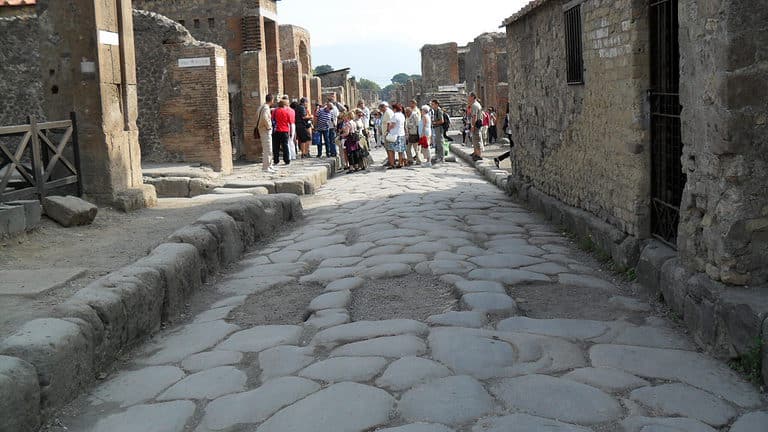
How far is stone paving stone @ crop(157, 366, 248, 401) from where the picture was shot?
13.6ft

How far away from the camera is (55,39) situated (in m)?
9.93

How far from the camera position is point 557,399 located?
3795 mm

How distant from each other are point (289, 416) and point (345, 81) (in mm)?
44152

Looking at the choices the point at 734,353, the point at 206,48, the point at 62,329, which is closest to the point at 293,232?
the point at 62,329

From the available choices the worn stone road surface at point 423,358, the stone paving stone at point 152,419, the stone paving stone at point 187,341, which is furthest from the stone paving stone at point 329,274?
the stone paving stone at point 152,419

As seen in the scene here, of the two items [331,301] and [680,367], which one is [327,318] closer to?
[331,301]

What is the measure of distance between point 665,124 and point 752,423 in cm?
312

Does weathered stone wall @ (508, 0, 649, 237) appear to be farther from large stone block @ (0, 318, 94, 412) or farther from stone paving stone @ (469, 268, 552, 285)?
large stone block @ (0, 318, 94, 412)

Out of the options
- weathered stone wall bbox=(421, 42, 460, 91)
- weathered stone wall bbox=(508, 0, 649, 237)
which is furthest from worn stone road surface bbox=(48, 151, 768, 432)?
weathered stone wall bbox=(421, 42, 460, 91)

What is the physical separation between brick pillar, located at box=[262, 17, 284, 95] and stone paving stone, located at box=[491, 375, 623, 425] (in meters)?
18.8

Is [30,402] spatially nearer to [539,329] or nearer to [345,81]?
[539,329]

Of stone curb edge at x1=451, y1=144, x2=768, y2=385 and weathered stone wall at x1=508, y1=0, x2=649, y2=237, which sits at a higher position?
weathered stone wall at x1=508, y1=0, x2=649, y2=237

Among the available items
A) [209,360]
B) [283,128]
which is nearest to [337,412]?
[209,360]

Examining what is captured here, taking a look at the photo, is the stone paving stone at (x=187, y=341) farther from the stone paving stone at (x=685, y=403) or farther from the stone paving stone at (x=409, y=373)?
the stone paving stone at (x=685, y=403)
